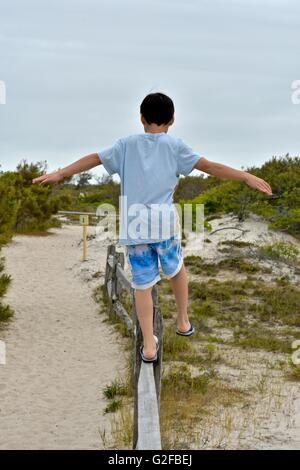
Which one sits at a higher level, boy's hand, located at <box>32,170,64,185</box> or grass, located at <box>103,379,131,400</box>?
boy's hand, located at <box>32,170,64,185</box>

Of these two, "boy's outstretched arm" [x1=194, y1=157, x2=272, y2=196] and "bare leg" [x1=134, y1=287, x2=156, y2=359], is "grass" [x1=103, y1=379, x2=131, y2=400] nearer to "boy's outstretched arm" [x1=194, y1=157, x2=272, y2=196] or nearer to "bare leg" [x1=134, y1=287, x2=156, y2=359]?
"bare leg" [x1=134, y1=287, x2=156, y2=359]

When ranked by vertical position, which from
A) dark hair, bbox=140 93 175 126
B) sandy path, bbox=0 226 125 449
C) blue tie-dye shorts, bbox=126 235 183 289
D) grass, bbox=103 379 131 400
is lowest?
sandy path, bbox=0 226 125 449

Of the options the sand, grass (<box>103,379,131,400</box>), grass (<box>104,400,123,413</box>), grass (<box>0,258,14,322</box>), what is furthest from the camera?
grass (<box>0,258,14,322</box>)

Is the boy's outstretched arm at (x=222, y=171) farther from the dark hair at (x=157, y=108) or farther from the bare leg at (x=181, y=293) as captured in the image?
the bare leg at (x=181, y=293)

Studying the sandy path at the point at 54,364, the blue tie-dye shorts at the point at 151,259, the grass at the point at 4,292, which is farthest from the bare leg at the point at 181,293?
the grass at the point at 4,292

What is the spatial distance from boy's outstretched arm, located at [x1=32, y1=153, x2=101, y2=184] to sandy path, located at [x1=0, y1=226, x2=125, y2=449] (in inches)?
144

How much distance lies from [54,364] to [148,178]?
275 inches

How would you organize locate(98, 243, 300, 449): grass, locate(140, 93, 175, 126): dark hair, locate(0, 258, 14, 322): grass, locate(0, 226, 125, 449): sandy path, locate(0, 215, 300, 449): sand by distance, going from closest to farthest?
1. locate(140, 93, 175, 126): dark hair
2. locate(0, 215, 300, 449): sand
3. locate(98, 243, 300, 449): grass
4. locate(0, 226, 125, 449): sandy path
5. locate(0, 258, 14, 322): grass

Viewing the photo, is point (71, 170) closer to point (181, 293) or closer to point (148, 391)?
point (181, 293)

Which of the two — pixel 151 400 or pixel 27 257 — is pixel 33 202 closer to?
pixel 27 257

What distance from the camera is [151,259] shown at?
3.81m

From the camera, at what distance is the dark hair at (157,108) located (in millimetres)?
3768

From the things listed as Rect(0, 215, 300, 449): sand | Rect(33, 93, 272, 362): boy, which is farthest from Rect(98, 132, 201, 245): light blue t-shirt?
Rect(0, 215, 300, 449): sand

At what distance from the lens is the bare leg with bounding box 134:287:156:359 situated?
3.91m
